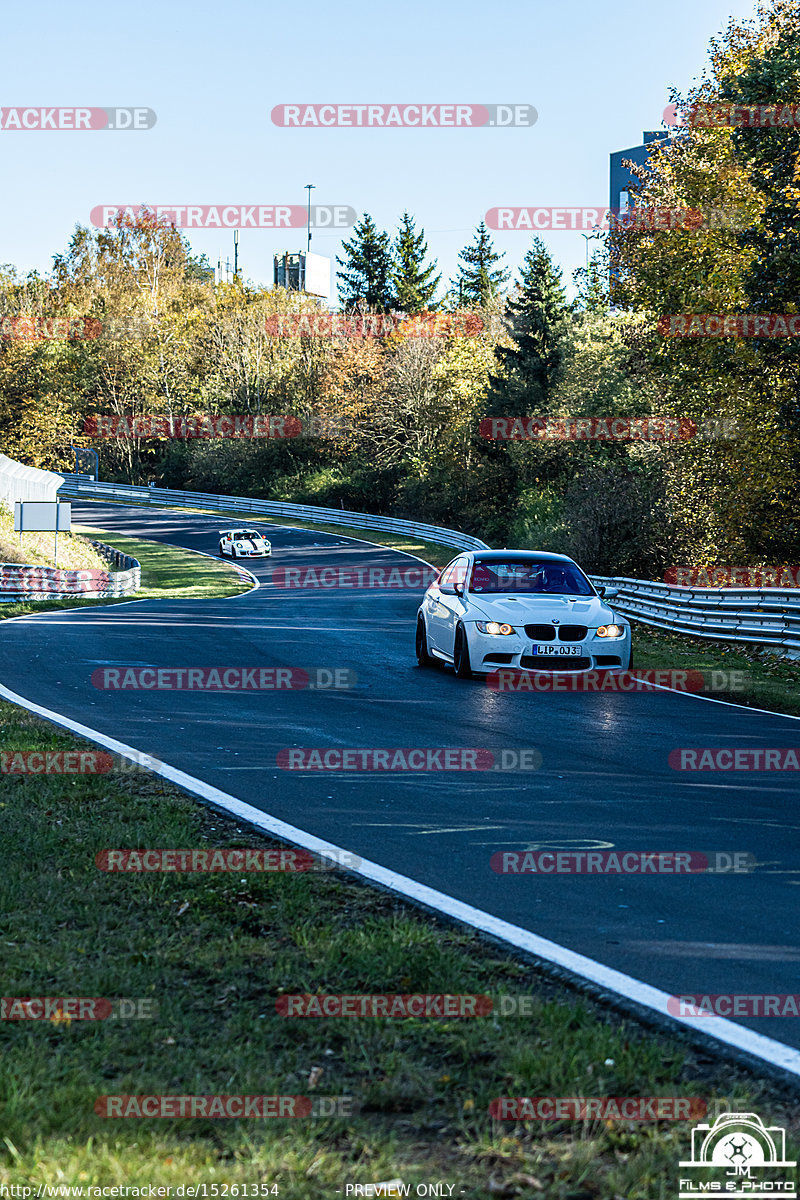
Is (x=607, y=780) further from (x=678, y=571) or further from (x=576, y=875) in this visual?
(x=678, y=571)

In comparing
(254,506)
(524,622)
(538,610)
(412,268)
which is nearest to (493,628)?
(524,622)

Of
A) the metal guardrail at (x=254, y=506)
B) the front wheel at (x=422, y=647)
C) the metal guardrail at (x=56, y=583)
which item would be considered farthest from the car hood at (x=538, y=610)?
the metal guardrail at (x=254, y=506)

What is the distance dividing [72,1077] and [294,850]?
2.78m

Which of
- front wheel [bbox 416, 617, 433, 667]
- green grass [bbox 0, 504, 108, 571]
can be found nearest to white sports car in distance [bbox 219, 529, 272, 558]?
green grass [bbox 0, 504, 108, 571]

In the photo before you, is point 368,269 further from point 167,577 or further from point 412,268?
point 167,577

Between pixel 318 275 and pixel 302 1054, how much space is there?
307 ft

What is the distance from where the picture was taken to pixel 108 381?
8206cm

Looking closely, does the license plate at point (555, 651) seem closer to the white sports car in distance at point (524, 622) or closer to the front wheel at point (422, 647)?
the white sports car in distance at point (524, 622)

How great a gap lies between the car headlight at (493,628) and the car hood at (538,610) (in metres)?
0.05

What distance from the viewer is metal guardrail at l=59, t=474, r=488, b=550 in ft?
182

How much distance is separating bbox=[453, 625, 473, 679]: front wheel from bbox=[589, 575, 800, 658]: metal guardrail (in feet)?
17.4

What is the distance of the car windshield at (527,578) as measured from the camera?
49.5 ft

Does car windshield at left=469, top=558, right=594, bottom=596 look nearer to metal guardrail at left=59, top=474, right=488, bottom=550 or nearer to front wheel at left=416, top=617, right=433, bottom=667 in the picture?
front wheel at left=416, top=617, right=433, bottom=667

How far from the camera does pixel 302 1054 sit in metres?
3.81
